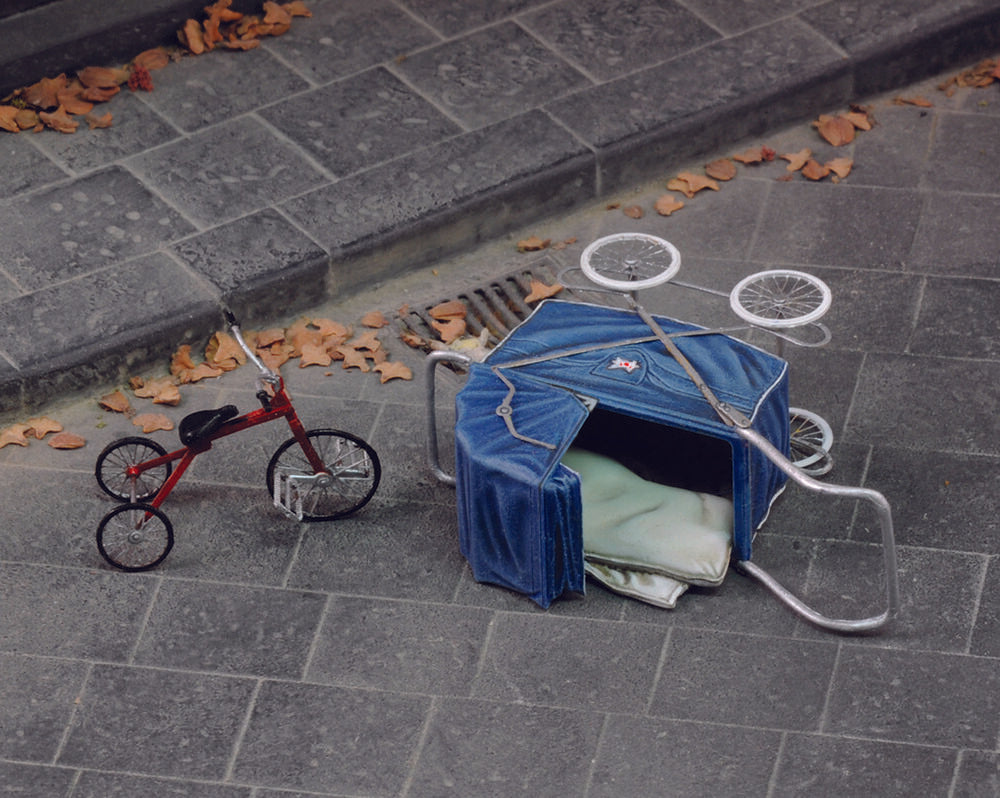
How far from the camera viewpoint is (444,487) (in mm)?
6281

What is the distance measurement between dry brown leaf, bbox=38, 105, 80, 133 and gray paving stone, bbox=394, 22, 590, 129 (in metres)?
1.65

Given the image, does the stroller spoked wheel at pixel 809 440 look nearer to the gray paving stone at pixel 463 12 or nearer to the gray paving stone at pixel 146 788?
the gray paving stone at pixel 146 788

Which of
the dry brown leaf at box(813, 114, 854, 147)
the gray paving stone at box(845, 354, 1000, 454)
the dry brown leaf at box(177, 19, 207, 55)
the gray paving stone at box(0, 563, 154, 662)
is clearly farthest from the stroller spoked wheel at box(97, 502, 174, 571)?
the dry brown leaf at box(813, 114, 854, 147)

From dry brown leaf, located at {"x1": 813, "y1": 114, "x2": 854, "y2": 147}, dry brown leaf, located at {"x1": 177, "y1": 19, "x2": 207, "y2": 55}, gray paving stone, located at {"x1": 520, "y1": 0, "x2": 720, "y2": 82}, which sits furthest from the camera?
dry brown leaf, located at {"x1": 177, "y1": 19, "x2": 207, "y2": 55}

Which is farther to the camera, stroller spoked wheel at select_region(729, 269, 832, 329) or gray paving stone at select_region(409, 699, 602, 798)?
stroller spoked wheel at select_region(729, 269, 832, 329)

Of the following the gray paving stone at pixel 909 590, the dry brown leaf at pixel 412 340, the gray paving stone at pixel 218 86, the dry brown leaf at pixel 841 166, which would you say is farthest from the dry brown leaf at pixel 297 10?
the gray paving stone at pixel 909 590

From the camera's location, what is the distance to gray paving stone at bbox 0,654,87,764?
17.6 feet

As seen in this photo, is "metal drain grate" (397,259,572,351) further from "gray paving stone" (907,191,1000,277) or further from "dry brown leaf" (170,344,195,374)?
"gray paving stone" (907,191,1000,277)

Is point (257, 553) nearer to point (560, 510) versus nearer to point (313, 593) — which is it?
point (313, 593)

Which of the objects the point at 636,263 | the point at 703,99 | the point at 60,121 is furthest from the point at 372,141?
the point at 636,263

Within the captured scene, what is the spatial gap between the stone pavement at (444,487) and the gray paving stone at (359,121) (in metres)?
0.02

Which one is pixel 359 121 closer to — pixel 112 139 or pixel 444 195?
pixel 444 195

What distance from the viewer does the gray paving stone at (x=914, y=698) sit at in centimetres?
531

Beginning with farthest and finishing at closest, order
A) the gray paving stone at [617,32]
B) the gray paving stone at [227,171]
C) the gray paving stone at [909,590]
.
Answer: the gray paving stone at [617,32] < the gray paving stone at [227,171] < the gray paving stone at [909,590]
